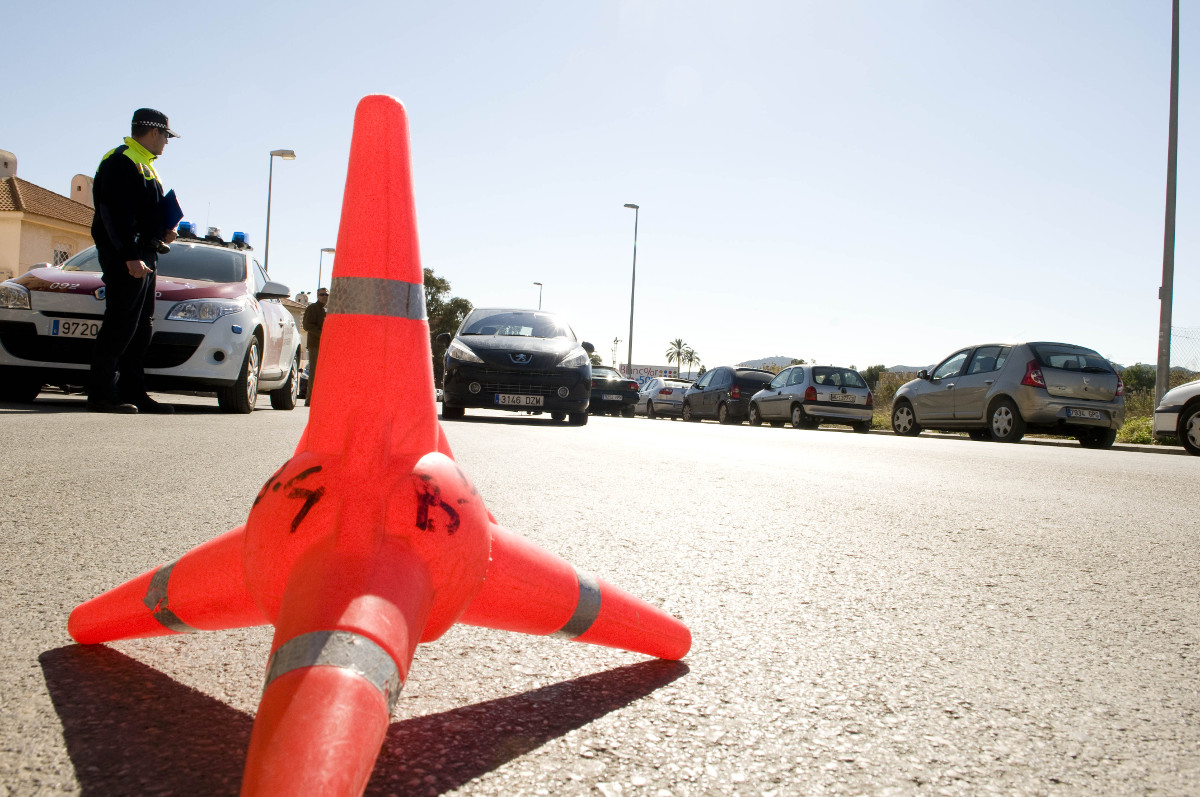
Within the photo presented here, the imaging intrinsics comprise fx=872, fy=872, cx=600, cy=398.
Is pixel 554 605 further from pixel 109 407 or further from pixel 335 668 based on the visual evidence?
pixel 109 407

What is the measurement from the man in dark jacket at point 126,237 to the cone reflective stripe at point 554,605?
6.51 m

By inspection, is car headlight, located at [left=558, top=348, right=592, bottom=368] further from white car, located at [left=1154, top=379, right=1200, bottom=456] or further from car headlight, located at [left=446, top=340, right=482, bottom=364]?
white car, located at [left=1154, top=379, right=1200, bottom=456]

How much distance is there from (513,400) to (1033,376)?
7.60m

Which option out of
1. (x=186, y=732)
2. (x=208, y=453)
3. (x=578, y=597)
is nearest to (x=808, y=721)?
(x=578, y=597)

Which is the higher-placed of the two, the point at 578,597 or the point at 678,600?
the point at 578,597

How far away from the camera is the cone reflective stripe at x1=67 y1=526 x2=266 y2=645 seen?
1409mm

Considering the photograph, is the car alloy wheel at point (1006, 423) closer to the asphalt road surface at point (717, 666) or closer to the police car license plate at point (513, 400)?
the police car license plate at point (513, 400)

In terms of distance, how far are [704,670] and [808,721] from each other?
0.29m

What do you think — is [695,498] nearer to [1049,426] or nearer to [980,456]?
[980,456]

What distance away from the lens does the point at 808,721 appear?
58.0 inches

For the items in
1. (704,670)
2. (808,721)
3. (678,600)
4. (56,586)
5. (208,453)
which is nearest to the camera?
(808,721)

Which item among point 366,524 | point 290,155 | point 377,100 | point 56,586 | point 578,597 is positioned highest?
point 290,155

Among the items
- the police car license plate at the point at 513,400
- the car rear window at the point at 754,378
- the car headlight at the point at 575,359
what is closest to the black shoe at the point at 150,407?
the police car license plate at the point at 513,400

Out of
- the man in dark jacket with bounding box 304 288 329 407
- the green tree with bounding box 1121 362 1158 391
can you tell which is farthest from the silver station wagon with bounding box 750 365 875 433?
the green tree with bounding box 1121 362 1158 391
